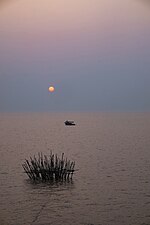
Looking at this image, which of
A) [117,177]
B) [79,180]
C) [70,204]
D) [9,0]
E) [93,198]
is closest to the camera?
[9,0]

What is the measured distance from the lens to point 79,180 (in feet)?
53.6

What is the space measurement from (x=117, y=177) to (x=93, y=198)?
572cm

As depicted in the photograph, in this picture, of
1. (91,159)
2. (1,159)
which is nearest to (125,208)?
(91,159)

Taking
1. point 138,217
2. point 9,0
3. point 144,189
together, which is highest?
point 9,0

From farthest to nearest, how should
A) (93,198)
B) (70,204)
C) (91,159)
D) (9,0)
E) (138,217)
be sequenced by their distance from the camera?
(91,159), (93,198), (70,204), (138,217), (9,0)

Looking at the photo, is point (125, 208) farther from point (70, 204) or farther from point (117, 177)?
point (117, 177)

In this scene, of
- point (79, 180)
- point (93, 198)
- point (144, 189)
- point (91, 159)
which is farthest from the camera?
point (91, 159)

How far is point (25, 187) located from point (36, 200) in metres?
2.72

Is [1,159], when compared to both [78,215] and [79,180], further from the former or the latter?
[78,215]

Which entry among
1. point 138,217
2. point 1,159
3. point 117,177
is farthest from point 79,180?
point 1,159

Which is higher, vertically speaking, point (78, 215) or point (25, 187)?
point (25, 187)

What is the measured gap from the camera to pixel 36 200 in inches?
459

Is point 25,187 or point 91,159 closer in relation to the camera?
point 25,187

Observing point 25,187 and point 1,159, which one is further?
point 1,159
